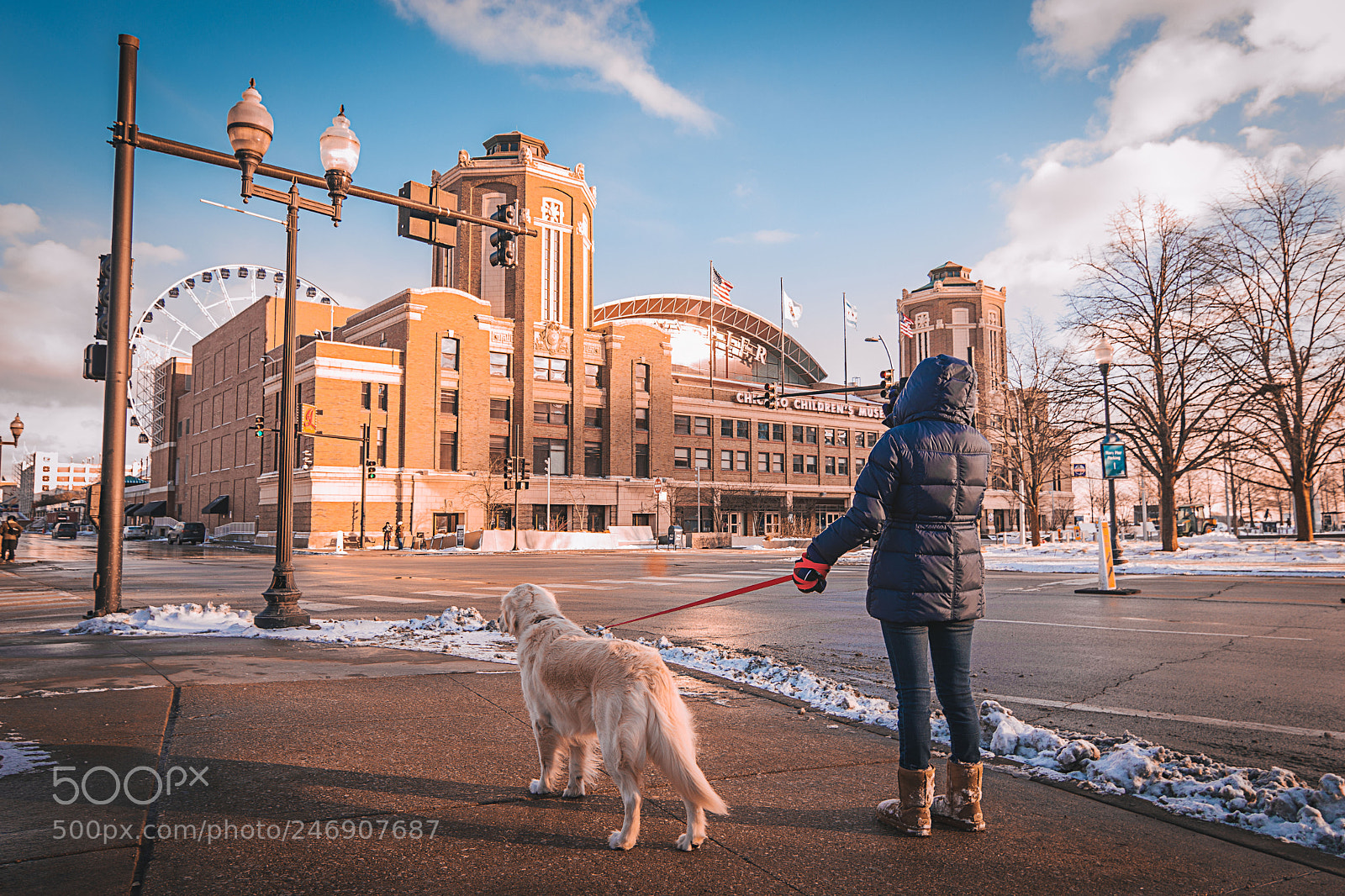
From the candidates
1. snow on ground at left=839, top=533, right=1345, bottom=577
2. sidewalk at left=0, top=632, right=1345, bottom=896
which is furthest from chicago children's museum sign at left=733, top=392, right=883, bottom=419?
sidewalk at left=0, top=632, right=1345, bottom=896

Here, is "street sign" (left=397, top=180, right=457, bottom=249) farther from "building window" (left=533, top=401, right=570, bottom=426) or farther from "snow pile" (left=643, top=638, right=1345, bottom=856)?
"building window" (left=533, top=401, right=570, bottom=426)

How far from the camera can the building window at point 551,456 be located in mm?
59031

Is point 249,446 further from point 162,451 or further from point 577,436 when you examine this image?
point 162,451

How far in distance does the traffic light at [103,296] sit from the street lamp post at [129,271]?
1.61 ft

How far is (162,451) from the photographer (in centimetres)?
9188

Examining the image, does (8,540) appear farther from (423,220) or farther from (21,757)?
(21,757)

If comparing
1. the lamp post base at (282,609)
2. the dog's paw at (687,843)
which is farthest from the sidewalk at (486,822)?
the lamp post base at (282,609)

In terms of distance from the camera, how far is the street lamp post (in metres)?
10.1

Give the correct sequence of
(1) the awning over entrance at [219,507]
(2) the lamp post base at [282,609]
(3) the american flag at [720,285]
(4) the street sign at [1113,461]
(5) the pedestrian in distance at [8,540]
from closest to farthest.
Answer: (2) the lamp post base at [282,609] → (4) the street sign at [1113,461] → (5) the pedestrian in distance at [8,540] → (3) the american flag at [720,285] → (1) the awning over entrance at [219,507]

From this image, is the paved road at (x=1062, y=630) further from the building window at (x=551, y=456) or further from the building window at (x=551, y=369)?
the building window at (x=551, y=369)

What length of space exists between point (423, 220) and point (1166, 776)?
1213cm

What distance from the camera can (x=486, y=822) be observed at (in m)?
3.52

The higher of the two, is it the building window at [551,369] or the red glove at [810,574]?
the building window at [551,369]

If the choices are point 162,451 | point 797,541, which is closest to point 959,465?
point 797,541
